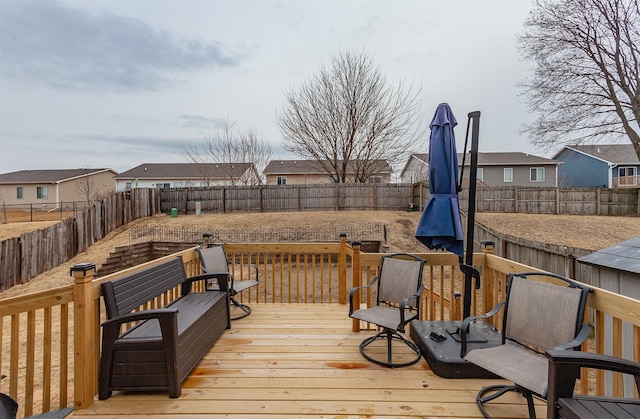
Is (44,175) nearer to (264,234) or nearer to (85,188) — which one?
(85,188)

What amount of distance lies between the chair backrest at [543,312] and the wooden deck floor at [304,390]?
1.67ft

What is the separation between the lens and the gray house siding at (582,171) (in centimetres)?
2350

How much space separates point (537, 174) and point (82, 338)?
27.7m

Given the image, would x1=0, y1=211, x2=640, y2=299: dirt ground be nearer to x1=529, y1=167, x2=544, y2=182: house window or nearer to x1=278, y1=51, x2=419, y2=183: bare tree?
x1=278, y1=51, x2=419, y2=183: bare tree

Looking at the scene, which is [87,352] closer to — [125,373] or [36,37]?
[125,373]

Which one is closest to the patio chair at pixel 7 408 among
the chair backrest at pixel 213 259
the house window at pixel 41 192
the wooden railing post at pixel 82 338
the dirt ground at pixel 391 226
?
the wooden railing post at pixel 82 338

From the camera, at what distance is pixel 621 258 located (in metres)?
3.03

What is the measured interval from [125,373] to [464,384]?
2.66 m

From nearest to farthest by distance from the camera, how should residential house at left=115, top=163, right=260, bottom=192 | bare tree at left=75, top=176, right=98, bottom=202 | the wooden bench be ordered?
the wooden bench, residential house at left=115, top=163, right=260, bottom=192, bare tree at left=75, top=176, right=98, bottom=202

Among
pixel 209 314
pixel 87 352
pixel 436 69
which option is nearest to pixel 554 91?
pixel 436 69

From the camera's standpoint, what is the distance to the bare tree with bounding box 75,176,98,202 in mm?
27016

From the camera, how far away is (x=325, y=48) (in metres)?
14.1

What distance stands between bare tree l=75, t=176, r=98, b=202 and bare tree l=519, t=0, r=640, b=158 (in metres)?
32.9

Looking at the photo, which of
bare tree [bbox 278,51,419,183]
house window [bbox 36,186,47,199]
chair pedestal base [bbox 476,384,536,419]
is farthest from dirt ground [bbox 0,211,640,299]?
house window [bbox 36,186,47,199]
